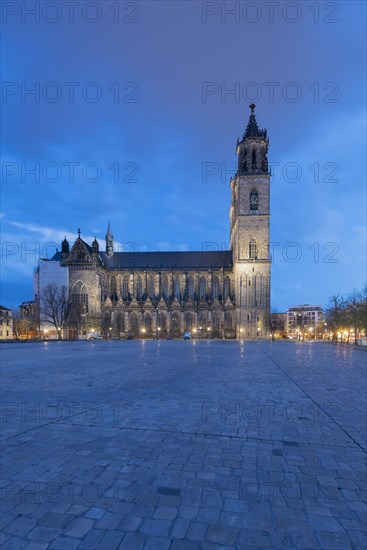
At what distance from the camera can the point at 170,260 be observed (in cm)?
8231

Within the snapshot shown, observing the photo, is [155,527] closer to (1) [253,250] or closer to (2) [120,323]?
(1) [253,250]

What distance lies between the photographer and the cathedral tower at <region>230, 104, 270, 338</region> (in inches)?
2672

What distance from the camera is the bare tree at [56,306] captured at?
5922cm

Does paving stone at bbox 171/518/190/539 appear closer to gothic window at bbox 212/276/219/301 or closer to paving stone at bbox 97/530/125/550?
paving stone at bbox 97/530/125/550

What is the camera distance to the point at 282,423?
7.06 metres

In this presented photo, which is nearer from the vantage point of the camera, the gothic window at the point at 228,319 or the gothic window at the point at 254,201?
the gothic window at the point at 254,201

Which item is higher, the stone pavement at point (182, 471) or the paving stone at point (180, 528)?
the paving stone at point (180, 528)

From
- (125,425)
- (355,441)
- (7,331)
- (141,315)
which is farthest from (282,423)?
(7,331)

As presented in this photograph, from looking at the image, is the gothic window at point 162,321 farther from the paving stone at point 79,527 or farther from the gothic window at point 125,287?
the paving stone at point 79,527

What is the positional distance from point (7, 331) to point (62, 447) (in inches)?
3638

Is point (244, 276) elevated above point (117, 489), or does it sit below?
above

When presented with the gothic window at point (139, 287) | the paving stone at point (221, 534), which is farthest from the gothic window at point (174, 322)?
the paving stone at point (221, 534)

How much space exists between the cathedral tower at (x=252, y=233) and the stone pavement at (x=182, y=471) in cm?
5940

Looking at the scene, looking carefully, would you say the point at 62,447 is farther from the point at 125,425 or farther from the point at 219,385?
the point at 219,385
